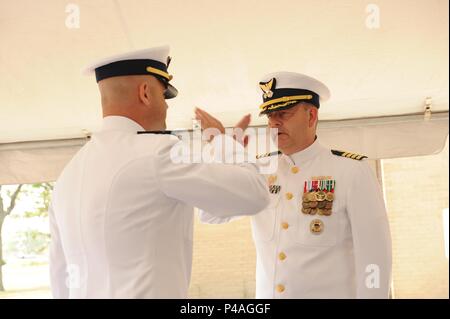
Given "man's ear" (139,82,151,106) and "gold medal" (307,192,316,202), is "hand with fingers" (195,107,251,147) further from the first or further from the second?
"gold medal" (307,192,316,202)

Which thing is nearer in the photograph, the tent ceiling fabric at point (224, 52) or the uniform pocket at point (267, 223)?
the uniform pocket at point (267, 223)

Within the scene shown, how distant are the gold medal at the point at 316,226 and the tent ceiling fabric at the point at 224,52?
841mm

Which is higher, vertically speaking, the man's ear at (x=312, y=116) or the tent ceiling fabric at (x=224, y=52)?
the tent ceiling fabric at (x=224, y=52)

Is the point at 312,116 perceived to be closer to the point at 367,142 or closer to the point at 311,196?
the point at 311,196

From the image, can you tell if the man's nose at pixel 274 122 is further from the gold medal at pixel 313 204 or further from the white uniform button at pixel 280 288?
the white uniform button at pixel 280 288

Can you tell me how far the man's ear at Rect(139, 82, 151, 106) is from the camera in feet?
3.69

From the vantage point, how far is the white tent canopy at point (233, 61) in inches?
78.5

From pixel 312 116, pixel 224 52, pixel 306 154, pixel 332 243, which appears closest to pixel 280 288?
pixel 332 243

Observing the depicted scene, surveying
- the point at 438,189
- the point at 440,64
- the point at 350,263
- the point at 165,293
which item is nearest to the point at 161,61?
the point at 165,293

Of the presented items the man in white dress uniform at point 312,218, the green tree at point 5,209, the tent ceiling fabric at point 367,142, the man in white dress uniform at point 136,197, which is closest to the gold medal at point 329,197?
the man in white dress uniform at point 312,218

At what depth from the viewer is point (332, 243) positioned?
5.03 feet

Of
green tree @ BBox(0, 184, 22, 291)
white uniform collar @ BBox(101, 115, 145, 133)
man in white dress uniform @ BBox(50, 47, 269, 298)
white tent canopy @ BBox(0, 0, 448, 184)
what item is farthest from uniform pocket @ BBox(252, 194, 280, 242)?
green tree @ BBox(0, 184, 22, 291)

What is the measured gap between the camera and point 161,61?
1.18 meters
